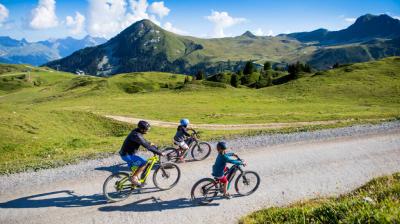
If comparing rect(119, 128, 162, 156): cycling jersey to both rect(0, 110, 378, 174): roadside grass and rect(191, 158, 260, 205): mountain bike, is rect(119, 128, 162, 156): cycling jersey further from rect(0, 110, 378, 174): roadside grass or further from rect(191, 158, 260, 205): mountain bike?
rect(0, 110, 378, 174): roadside grass

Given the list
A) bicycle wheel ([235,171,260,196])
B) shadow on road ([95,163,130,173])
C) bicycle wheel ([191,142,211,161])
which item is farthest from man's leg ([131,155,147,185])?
bicycle wheel ([191,142,211,161])

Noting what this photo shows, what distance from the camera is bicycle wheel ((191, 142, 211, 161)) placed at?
66.8 ft

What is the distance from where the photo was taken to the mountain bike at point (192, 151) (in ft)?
65.6

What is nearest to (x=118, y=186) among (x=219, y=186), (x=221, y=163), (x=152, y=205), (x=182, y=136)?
(x=152, y=205)

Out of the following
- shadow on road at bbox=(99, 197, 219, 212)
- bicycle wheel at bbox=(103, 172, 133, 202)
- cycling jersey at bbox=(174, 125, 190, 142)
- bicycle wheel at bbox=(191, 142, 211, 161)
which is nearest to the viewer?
shadow on road at bbox=(99, 197, 219, 212)

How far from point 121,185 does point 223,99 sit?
2474 inches

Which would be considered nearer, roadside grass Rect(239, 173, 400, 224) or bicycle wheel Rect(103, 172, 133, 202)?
roadside grass Rect(239, 173, 400, 224)

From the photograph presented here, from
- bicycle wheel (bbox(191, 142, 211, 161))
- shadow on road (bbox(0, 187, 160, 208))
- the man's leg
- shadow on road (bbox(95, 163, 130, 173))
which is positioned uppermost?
the man's leg

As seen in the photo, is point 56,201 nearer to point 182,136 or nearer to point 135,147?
point 135,147

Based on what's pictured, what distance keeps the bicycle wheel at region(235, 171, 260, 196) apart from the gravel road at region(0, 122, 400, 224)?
35cm

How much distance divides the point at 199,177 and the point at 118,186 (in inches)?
166

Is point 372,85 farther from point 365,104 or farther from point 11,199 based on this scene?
point 11,199

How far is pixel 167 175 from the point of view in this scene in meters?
15.7

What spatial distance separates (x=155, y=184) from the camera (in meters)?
15.3
